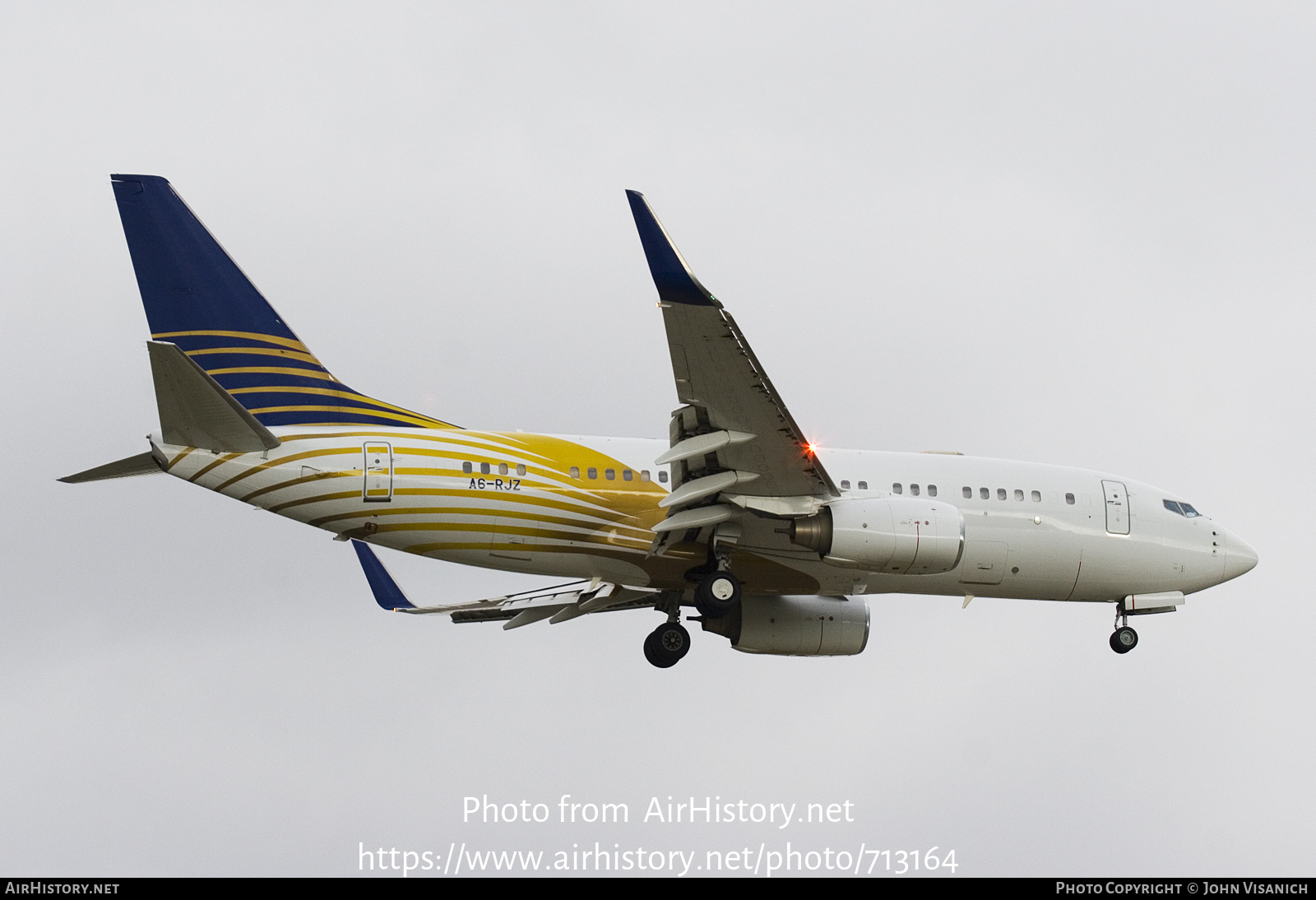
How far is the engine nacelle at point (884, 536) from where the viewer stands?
78.5 feet

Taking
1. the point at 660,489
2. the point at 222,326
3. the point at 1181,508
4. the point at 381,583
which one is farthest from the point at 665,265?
the point at 1181,508

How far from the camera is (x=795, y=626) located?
28.0m

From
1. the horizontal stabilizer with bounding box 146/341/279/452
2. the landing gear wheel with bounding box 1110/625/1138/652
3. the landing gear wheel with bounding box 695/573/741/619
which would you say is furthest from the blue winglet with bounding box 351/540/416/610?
the landing gear wheel with bounding box 1110/625/1138/652

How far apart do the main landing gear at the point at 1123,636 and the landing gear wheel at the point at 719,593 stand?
787cm

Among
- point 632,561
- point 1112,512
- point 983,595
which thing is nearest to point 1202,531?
point 1112,512

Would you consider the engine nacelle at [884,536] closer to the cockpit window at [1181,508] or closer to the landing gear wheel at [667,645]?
the landing gear wheel at [667,645]

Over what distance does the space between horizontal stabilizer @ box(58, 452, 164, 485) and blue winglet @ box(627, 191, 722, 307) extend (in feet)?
28.3

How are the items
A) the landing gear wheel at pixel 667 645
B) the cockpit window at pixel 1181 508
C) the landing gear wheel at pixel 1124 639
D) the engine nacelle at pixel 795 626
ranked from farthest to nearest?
the cockpit window at pixel 1181 508 → the landing gear wheel at pixel 1124 639 → the engine nacelle at pixel 795 626 → the landing gear wheel at pixel 667 645

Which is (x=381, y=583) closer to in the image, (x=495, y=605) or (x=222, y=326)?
(x=495, y=605)

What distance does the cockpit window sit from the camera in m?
28.7

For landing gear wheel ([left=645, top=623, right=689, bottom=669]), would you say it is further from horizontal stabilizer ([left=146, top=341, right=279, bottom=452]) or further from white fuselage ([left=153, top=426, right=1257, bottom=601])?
horizontal stabilizer ([left=146, top=341, right=279, bottom=452])

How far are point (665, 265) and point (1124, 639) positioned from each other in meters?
13.1

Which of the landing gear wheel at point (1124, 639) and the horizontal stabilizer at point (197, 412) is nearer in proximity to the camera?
the horizontal stabilizer at point (197, 412)

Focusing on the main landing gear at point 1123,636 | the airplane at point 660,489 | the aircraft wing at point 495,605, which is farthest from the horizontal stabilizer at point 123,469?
the main landing gear at point 1123,636
